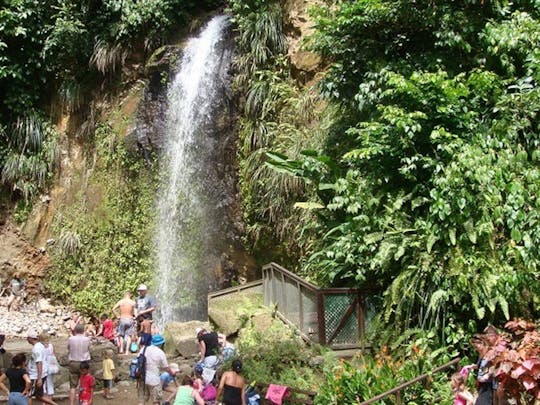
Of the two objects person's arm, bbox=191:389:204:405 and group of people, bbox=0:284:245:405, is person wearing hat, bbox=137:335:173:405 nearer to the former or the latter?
group of people, bbox=0:284:245:405

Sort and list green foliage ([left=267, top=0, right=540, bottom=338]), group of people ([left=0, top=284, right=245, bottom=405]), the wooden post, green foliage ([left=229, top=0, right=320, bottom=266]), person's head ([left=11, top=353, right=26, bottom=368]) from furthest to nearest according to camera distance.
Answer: green foliage ([left=229, top=0, right=320, bottom=266])
the wooden post
green foliage ([left=267, top=0, right=540, bottom=338])
person's head ([left=11, top=353, right=26, bottom=368])
group of people ([left=0, top=284, right=245, bottom=405])

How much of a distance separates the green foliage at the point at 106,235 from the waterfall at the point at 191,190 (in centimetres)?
57

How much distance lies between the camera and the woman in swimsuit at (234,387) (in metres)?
8.33

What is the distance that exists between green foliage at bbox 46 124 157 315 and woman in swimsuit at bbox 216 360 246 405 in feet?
28.0

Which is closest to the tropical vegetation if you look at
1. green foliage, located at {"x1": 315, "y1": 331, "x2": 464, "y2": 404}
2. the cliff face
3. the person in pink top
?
green foliage, located at {"x1": 315, "y1": 331, "x2": 464, "y2": 404}

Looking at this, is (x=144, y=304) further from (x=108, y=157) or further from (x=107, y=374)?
(x=108, y=157)

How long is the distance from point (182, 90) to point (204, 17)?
2862 millimetres

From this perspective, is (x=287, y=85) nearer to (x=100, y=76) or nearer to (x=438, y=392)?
(x=100, y=76)

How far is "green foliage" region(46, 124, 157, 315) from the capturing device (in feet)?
55.6

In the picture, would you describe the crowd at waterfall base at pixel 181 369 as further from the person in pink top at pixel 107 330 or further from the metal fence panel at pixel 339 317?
the metal fence panel at pixel 339 317

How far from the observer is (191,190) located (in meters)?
16.5

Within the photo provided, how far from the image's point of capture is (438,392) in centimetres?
880

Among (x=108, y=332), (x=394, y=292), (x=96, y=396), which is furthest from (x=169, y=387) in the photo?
(x=108, y=332)

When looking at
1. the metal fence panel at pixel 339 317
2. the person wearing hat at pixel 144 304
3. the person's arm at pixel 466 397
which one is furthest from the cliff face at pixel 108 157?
the person's arm at pixel 466 397
